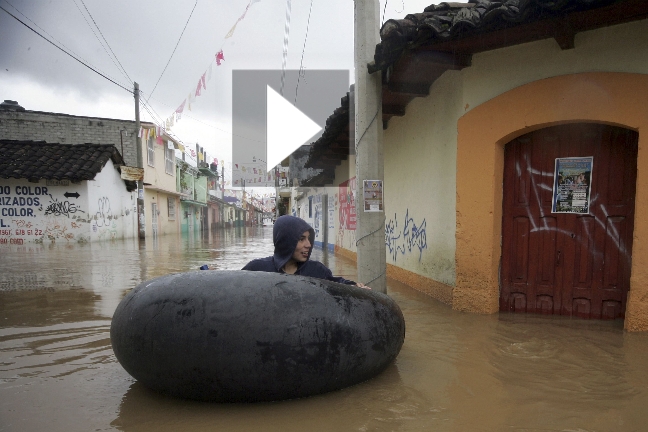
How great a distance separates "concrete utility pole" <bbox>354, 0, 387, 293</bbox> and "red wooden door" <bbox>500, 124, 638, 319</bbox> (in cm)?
143

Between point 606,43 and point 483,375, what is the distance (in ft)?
11.3

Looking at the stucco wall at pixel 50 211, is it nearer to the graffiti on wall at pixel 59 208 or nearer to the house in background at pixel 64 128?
the graffiti on wall at pixel 59 208

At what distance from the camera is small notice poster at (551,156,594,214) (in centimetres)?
417

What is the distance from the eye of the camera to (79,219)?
50.3 ft

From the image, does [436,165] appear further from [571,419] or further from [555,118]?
[571,419]

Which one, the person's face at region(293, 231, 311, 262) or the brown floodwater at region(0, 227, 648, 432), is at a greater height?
the person's face at region(293, 231, 311, 262)

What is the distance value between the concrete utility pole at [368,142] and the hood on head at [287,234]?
79.1 inches

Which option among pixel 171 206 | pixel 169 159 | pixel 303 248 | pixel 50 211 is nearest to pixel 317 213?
pixel 50 211

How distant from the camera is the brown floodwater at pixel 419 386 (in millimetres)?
2137

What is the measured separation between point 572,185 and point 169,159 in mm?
26463

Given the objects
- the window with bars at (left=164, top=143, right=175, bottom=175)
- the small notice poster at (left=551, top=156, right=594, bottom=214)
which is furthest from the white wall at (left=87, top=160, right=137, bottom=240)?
the small notice poster at (left=551, top=156, right=594, bottom=214)

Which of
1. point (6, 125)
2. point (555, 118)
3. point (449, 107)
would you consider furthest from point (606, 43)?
point (6, 125)

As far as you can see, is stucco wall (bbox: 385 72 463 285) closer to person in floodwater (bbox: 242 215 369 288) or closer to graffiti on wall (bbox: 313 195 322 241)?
person in floodwater (bbox: 242 215 369 288)

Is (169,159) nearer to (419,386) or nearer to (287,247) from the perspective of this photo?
(287,247)
